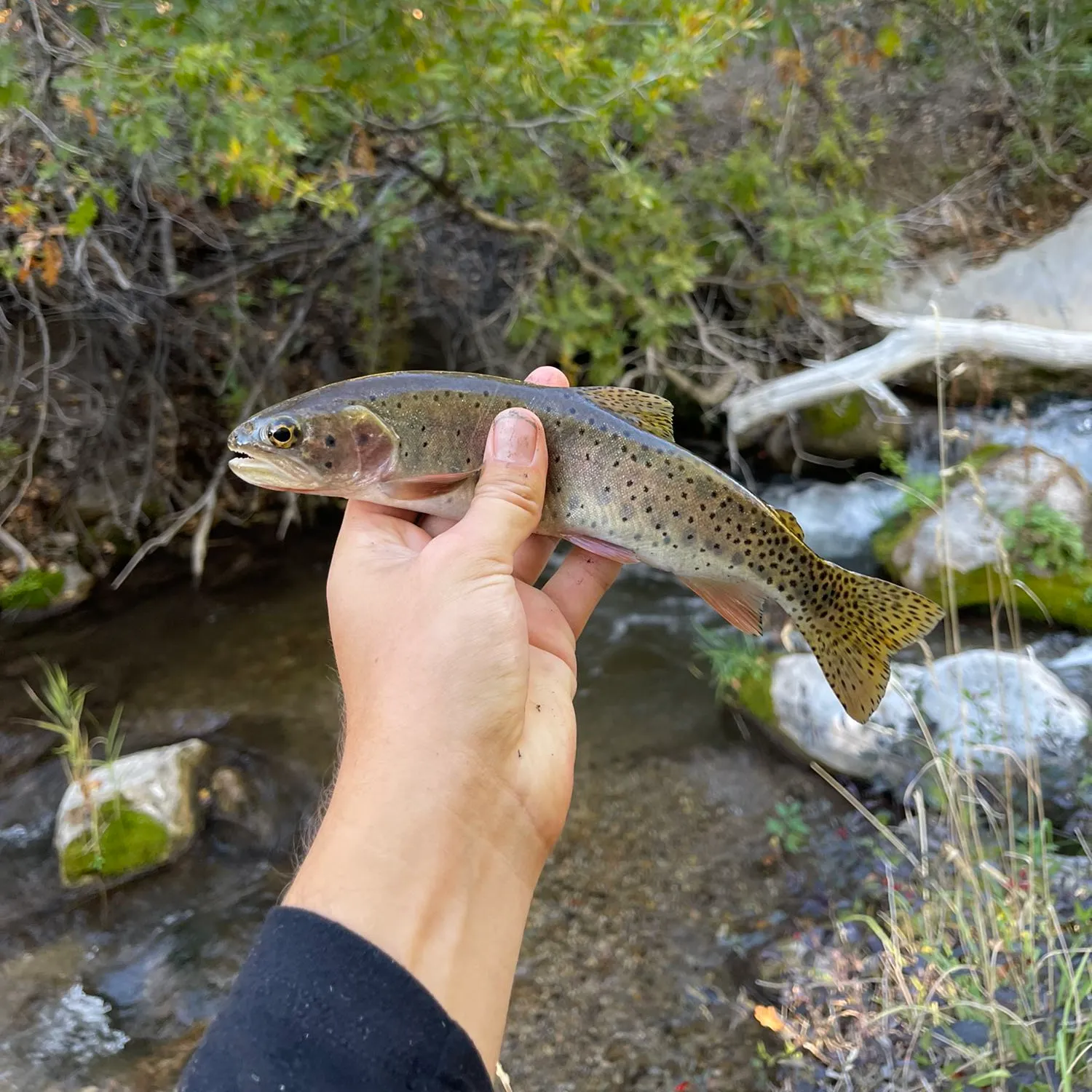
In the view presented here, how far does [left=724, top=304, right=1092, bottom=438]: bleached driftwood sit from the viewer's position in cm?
611

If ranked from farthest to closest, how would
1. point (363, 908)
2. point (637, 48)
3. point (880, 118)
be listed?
point (880, 118) < point (637, 48) < point (363, 908)

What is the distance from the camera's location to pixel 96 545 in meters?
6.50

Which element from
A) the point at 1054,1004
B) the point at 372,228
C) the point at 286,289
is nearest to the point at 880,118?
the point at 372,228

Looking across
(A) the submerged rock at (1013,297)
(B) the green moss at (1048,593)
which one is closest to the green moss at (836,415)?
(A) the submerged rock at (1013,297)

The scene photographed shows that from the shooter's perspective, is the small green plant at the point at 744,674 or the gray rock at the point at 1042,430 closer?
the small green plant at the point at 744,674

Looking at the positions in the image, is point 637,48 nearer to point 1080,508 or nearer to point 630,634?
point 630,634

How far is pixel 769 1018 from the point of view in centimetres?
303

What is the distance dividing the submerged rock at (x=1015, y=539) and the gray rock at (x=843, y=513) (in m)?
0.38

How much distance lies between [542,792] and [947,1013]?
5.94 ft

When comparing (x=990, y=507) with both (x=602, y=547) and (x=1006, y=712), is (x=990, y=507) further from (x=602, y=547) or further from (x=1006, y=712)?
(x=602, y=547)

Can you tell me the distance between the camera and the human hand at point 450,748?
1503 mm

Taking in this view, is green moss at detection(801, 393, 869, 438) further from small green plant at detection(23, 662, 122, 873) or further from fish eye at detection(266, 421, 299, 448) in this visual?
small green plant at detection(23, 662, 122, 873)

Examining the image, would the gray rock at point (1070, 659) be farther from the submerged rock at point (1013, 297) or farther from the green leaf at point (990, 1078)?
the green leaf at point (990, 1078)

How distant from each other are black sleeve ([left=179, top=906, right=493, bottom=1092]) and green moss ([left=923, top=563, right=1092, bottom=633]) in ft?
16.2
